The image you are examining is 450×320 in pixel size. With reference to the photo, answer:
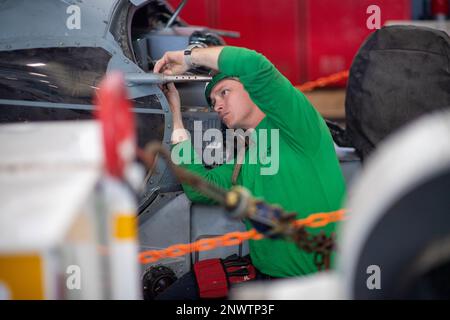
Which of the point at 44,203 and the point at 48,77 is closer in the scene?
the point at 44,203

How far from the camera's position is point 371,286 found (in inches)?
46.5

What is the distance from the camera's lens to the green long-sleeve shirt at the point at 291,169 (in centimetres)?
220

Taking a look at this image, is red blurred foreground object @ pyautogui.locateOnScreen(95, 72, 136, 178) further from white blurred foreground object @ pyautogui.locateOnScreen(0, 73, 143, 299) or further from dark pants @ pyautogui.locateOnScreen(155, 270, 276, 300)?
dark pants @ pyautogui.locateOnScreen(155, 270, 276, 300)

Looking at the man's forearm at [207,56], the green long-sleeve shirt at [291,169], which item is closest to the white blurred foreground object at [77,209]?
the man's forearm at [207,56]

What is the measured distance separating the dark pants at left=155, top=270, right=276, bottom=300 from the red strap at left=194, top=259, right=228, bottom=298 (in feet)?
0.10

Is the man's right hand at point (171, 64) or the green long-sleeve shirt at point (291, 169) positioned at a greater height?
the man's right hand at point (171, 64)

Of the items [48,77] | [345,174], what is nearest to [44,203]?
[48,77]

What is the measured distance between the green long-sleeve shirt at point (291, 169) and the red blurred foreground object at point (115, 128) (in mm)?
1021

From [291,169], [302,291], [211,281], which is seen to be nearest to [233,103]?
[291,169]

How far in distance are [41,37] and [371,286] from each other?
1675 mm

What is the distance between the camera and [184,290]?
2434 mm

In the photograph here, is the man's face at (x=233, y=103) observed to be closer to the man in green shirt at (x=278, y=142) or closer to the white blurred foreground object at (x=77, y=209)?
the man in green shirt at (x=278, y=142)
